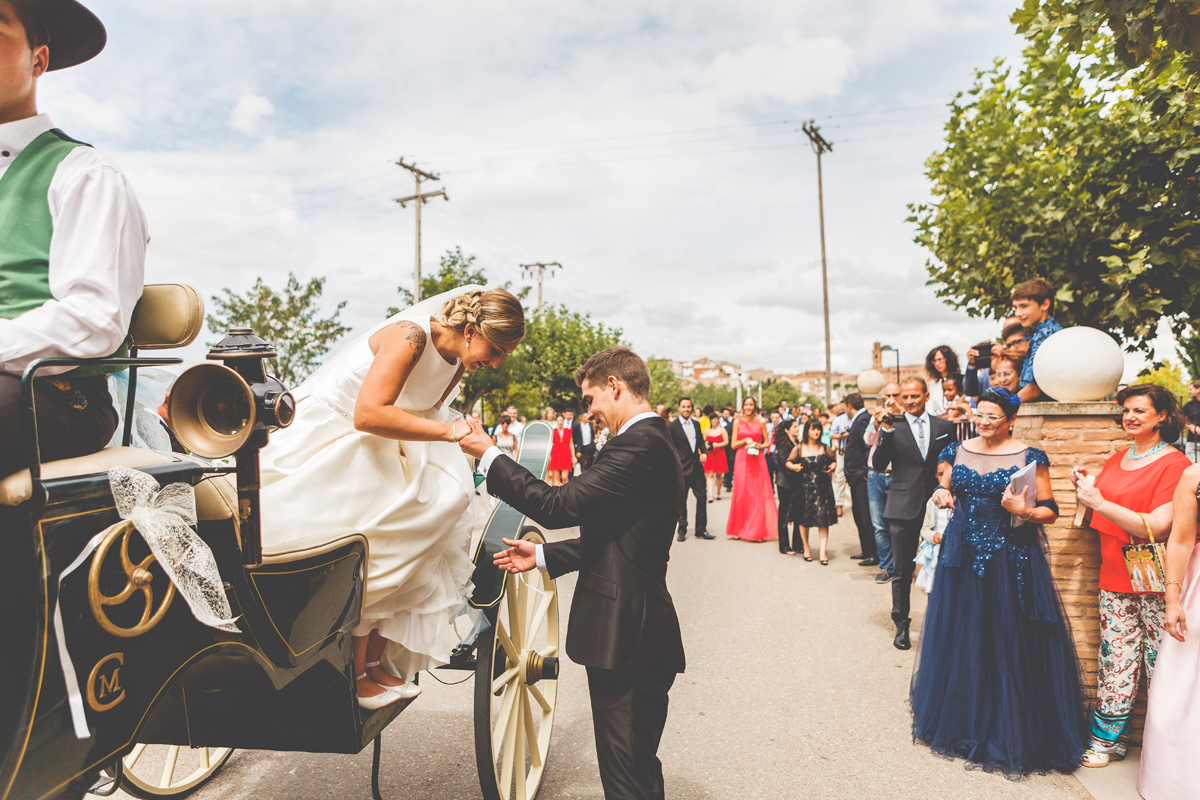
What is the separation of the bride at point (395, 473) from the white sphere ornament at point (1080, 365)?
138 inches

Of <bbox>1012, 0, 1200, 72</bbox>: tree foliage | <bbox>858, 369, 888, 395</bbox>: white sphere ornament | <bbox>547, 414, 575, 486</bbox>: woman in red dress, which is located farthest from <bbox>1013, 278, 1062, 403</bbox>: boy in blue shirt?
<bbox>547, 414, 575, 486</bbox>: woman in red dress

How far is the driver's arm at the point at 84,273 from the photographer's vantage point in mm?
1460

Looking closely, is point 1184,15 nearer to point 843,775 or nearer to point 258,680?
point 843,775

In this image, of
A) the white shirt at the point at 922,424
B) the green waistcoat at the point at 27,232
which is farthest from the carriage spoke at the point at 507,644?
the white shirt at the point at 922,424

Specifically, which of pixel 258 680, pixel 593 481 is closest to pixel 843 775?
pixel 593 481

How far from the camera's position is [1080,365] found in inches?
165

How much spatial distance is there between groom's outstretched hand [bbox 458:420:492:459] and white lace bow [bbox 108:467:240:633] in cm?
96

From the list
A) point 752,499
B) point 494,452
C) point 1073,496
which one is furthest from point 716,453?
point 494,452

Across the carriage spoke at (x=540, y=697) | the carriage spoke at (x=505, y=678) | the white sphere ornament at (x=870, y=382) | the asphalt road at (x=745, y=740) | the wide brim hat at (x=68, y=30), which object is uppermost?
the wide brim hat at (x=68, y=30)

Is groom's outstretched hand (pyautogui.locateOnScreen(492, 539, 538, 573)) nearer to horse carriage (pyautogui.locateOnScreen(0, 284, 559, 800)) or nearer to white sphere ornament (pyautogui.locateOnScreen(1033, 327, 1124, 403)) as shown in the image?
horse carriage (pyautogui.locateOnScreen(0, 284, 559, 800))

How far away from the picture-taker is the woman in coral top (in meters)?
3.52

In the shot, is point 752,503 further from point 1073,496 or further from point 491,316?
point 491,316

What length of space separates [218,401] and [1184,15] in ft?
13.4

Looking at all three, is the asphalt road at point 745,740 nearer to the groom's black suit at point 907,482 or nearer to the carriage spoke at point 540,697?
the carriage spoke at point 540,697
